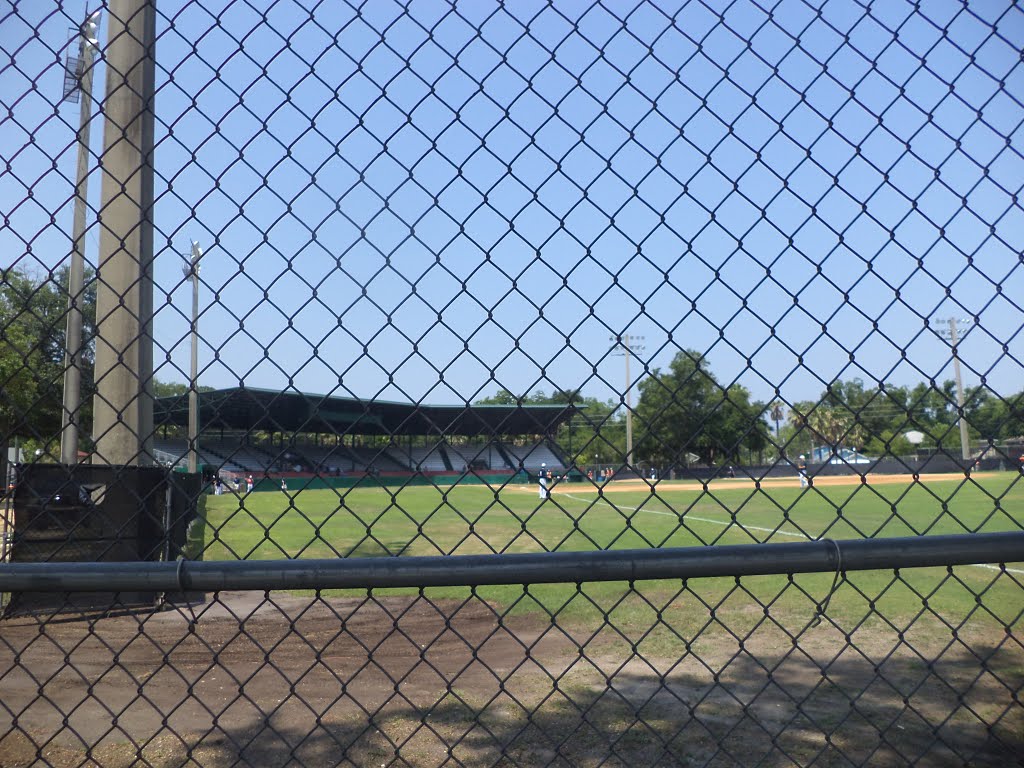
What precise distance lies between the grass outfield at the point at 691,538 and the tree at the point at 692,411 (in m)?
0.22

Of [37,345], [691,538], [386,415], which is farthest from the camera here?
[691,538]

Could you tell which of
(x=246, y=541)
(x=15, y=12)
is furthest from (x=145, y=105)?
(x=246, y=541)

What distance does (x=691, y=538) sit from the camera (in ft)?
43.3

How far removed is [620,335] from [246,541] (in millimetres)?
13944

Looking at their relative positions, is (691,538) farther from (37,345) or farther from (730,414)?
(37,345)

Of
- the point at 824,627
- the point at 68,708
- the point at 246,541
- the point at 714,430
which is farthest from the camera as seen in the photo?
the point at 246,541

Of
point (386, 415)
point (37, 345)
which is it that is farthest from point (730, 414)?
point (37, 345)

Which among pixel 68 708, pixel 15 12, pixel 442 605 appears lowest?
pixel 442 605

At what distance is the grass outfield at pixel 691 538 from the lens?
2457 millimetres

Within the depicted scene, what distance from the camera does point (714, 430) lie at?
302 centimetres

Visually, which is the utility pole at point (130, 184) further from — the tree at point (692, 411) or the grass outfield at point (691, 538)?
the tree at point (692, 411)

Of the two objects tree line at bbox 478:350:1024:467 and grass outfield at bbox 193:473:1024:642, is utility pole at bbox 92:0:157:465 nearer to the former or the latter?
grass outfield at bbox 193:473:1024:642

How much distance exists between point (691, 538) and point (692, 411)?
1100 centimetres

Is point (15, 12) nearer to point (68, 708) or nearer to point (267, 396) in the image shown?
point (267, 396)
